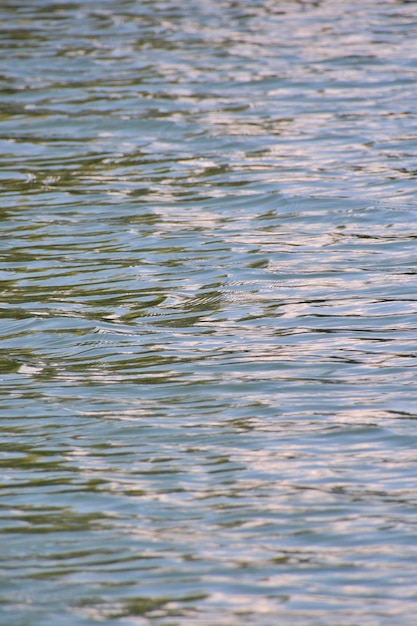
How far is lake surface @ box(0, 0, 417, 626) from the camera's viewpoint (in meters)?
3.67

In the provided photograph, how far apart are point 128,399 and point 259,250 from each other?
2.42 meters

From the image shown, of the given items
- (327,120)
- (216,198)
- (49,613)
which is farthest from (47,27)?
(49,613)

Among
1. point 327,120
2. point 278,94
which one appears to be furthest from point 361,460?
point 278,94

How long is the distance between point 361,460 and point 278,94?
7.29m

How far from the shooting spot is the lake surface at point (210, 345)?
3672 mm

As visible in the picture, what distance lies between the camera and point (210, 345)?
5598 mm

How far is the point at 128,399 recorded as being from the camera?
4988 mm

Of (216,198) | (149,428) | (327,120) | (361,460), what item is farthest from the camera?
(327,120)

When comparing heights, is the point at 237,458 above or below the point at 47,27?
below

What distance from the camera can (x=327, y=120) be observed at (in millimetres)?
10258

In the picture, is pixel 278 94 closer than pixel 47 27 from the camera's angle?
Yes

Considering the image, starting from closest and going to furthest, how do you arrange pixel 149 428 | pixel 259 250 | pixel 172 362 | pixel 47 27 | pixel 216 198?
1. pixel 149 428
2. pixel 172 362
3. pixel 259 250
4. pixel 216 198
5. pixel 47 27

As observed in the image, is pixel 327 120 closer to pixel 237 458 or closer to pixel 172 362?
pixel 172 362

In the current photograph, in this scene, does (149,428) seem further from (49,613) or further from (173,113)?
(173,113)
